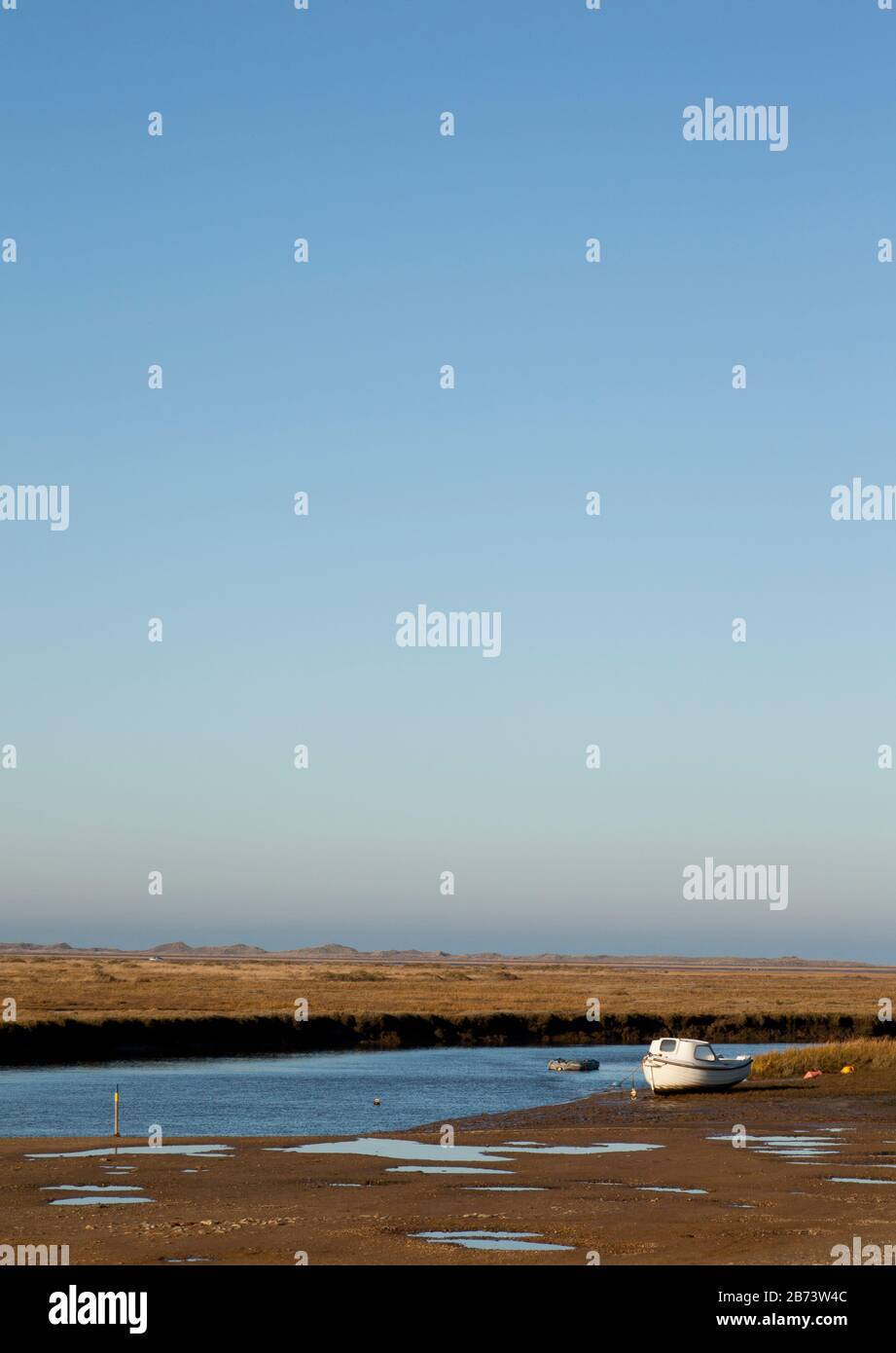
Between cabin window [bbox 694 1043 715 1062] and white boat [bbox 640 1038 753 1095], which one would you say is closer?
white boat [bbox 640 1038 753 1095]

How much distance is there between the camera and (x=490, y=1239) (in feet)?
71.8

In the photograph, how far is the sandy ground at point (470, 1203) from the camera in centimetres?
2092

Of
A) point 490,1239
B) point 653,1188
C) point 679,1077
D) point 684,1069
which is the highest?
point 490,1239

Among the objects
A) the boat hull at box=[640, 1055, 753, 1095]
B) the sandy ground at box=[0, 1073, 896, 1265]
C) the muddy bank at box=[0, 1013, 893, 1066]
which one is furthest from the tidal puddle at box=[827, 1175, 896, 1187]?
the muddy bank at box=[0, 1013, 893, 1066]

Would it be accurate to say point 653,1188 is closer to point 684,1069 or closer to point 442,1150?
point 442,1150

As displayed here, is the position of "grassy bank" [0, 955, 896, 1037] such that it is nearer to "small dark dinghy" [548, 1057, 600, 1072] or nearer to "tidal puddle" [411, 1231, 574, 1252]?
"small dark dinghy" [548, 1057, 600, 1072]

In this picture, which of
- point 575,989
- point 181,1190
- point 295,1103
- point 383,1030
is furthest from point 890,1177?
point 575,989

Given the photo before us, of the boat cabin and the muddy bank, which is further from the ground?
the boat cabin

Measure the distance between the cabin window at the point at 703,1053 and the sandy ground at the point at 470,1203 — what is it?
1263cm

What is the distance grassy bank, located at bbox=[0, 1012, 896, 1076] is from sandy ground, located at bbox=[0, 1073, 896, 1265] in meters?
27.9

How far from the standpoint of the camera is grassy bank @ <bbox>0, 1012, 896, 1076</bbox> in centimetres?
6594

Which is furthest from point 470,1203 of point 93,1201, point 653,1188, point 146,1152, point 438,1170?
point 146,1152

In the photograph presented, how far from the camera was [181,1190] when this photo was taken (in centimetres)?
2689

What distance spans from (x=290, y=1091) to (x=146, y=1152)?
21.7 metres
